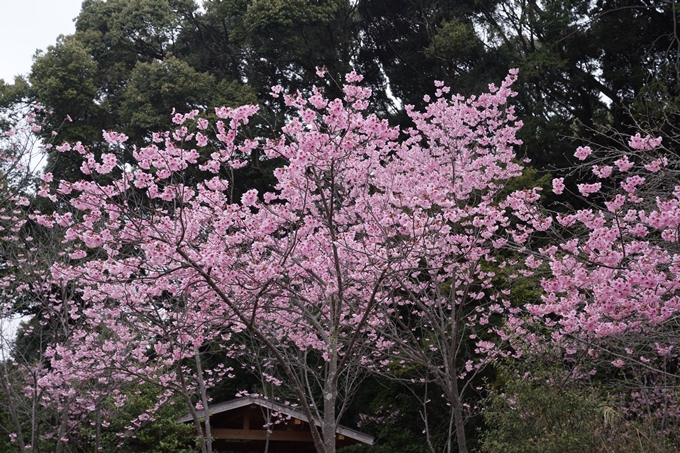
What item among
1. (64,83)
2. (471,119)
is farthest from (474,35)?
(64,83)

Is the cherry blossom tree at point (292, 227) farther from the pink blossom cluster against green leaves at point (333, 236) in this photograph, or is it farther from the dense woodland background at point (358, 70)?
the dense woodland background at point (358, 70)

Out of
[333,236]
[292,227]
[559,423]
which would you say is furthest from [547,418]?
[292,227]

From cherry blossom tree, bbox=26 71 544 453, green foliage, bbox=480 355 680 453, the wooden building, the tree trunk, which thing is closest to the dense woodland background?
the wooden building

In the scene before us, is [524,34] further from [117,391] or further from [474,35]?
[117,391]

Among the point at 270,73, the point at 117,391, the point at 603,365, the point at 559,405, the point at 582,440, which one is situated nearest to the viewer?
the point at 582,440

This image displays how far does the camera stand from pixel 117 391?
9398 millimetres

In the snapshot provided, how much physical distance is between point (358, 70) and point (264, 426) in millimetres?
10857

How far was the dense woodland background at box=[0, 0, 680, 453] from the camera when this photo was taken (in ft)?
38.3

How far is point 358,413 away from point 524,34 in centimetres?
1045

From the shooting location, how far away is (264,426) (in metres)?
9.61

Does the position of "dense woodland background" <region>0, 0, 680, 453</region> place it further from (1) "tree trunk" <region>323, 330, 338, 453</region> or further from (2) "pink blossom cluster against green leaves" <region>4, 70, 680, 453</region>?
(1) "tree trunk" <region>323, 330, 338, 453</region>

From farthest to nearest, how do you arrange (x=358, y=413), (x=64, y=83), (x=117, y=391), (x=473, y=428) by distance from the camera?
1. (x=64, y=83)
2. (x=358, y=413)
3. (x=473, y=428)
4. (x=117, y=391)

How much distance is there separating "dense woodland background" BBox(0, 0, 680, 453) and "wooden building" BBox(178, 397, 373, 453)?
448 mm

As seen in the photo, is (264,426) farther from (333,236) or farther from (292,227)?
(333,236)
